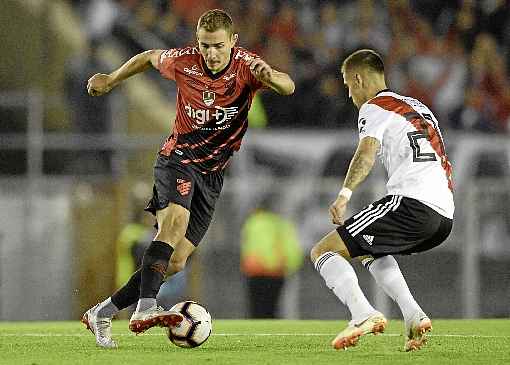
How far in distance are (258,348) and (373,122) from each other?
1.70m

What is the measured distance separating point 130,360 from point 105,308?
110cm

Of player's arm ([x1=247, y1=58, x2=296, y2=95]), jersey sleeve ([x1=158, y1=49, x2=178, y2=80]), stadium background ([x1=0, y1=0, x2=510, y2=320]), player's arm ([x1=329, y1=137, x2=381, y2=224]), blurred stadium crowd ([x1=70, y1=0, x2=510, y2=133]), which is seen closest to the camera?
player's arm ([x1=329, y1=137, x2=381, y2=224])

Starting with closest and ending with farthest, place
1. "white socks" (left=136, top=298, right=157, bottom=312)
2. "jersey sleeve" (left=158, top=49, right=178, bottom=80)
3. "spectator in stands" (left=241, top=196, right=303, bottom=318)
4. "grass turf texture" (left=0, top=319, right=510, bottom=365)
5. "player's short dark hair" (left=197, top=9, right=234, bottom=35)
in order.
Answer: "grass turf texture" (left=0, top=319, right=510, bottom=365)
"white socks" (left=136, top=298, right=157, bottom=312)
"player's short dark hair" (left=197, top=9, right=234, bottom=35)
"jersey sleeve" (left=158, top=49, right=178, bottom=80)
"spectator in stands" (left=241, top=196, right=303, bottom=318)

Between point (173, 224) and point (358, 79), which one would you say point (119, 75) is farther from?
point (358, 79)

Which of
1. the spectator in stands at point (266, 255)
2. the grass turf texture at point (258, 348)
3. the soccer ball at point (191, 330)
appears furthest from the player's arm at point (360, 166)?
the spectator in stands at point (266, 255)

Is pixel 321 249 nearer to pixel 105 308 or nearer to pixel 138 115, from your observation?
pixel 105 308

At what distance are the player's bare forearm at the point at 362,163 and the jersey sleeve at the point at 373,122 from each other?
0.15ft

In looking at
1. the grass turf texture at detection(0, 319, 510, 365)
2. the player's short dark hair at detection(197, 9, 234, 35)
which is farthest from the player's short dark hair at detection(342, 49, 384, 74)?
the grass turf texture at detection(0, 319, 510, 365)

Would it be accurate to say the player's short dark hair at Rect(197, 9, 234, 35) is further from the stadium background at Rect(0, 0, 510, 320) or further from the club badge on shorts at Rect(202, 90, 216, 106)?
the stadium background at Rect(0, 0, 510, 320)

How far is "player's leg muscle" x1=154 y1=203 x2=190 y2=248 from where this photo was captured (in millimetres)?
6957

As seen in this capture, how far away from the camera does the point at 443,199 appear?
6.71m

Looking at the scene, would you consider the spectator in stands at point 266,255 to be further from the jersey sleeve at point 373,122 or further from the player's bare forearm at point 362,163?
the player's bare forearm at point 362,163

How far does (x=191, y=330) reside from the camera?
272 inches

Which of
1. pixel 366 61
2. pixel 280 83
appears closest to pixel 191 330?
pixel 280 83
